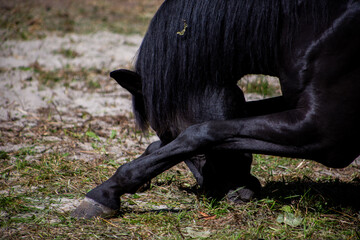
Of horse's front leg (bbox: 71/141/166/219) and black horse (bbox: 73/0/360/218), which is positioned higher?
black horse (bbox: 73/0/360/218)

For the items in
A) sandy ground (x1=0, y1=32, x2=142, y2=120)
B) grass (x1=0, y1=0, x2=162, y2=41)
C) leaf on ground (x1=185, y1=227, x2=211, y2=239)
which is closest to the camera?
leaf on ground (x1=185, y1=227, x2=211, y2=239)

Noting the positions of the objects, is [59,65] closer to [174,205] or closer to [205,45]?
[174,205]

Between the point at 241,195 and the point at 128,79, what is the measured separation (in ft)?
3.76

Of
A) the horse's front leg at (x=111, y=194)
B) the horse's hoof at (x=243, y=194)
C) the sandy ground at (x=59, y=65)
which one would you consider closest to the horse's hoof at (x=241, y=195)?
the horse's hoof at (x=243, y=194)

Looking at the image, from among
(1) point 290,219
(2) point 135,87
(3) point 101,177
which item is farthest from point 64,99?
(1) point 290,219

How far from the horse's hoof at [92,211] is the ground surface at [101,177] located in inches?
1.9

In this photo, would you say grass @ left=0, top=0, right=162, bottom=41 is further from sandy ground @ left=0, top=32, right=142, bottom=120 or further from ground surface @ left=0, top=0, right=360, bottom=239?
ground surface @ left=0, top=0, right=360, bottom=239

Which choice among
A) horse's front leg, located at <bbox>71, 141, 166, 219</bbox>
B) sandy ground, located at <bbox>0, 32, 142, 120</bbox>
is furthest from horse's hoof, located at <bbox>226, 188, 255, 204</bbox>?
sandy ground, located at <bbox>0, 32, 142, 120</bbox>

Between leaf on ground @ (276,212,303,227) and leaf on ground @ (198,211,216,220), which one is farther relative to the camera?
leaf on ground @ (198,211,216,220)

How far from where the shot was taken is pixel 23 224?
262cm

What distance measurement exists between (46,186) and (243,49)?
6.18 ft

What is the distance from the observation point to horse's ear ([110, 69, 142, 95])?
2834mm

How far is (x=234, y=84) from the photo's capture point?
110 inches

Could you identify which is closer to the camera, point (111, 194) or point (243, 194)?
point (111, 194)
